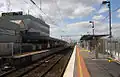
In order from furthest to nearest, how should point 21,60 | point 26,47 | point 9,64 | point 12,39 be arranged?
point 12,39, point 26,47, point 21,60, point 9,64

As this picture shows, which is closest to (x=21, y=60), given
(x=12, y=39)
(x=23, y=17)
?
(x=12, y=39)

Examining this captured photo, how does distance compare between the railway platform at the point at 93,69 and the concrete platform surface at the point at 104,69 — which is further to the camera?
the railway platform at the point at 93,69

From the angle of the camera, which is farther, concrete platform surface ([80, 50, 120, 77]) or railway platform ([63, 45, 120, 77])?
railway platform ([63, 45, 120, 77])

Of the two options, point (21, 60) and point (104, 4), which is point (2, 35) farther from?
point (104, 4)

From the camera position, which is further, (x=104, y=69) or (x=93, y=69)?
(x=93, y=69)

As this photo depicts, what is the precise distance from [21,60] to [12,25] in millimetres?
46921

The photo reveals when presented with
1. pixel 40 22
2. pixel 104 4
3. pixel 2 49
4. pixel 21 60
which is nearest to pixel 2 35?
pixel 2 49

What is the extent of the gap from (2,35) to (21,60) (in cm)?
2417

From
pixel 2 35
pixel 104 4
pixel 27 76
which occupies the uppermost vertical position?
pixel 104 4

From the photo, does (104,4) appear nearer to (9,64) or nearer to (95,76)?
(9,64)

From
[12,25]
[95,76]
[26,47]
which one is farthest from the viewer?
[12,25]

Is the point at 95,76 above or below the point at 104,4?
below

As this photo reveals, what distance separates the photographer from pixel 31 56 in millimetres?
31984

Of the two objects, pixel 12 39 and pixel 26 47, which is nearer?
pixel 26 47
